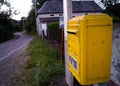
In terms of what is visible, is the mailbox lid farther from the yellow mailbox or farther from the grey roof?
the grey roof

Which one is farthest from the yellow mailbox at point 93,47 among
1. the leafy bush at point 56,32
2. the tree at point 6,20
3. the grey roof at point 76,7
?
the grey roof at point 76,7

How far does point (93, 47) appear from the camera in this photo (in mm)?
3504

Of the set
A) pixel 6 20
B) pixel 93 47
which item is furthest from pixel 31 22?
pixel 93 47

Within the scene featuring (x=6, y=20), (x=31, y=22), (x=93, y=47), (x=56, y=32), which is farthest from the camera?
(x=31, y=22)

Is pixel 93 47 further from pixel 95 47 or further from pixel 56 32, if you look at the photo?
pixel 56 32

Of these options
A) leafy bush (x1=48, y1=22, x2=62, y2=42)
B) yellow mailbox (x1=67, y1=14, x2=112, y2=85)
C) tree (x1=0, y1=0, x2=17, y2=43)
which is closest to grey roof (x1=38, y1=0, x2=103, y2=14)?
tree (x1=0, y1=0, x2=17, y2=43)

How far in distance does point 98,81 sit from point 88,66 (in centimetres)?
34

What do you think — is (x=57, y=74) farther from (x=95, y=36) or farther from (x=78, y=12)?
(x=78, y=12)

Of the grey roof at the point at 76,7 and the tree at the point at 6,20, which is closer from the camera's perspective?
the tree at the point at 6,20

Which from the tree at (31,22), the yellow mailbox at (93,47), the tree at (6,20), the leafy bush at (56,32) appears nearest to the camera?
the yellow mailbox at (93,47)

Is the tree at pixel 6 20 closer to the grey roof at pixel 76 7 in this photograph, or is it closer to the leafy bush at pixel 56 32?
the grey roof at pixel 76 7

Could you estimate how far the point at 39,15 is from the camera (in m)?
44.2

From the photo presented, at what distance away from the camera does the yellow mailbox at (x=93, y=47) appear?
11.4 ft

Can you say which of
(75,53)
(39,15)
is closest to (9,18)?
(39,15)
